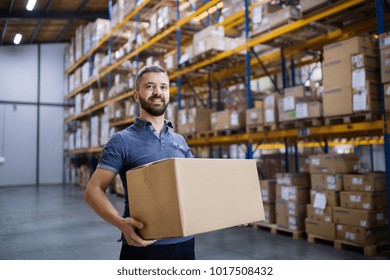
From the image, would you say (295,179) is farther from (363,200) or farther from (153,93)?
(153,93)

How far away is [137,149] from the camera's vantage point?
5.63 feet

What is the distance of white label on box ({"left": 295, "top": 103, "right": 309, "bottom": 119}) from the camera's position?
4.62m

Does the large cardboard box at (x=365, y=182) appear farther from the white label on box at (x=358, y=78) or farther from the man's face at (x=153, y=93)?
the man's face at (x=153, y=93)

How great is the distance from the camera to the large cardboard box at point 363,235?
405cm

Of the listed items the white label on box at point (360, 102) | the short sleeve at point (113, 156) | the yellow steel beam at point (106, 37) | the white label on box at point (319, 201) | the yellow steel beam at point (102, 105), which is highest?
the yellow steel beam at point (106, 37)

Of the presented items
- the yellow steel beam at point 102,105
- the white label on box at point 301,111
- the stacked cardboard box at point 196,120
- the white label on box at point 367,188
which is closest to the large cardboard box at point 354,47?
the white label on box at point 301,111

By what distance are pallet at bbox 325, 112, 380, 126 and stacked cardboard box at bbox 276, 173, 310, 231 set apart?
95cm

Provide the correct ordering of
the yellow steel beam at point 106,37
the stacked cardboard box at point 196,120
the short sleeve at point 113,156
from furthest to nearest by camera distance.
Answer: the yellow steel beam at point 106,37, the stacked cardboard box at point 196,120, the short sleeve at point 113,156

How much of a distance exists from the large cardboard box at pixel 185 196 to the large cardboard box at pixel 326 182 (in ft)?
10.4

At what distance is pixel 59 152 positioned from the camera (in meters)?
14.2

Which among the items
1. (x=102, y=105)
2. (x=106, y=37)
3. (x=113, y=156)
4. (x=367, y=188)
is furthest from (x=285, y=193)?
(x=102, y=105)

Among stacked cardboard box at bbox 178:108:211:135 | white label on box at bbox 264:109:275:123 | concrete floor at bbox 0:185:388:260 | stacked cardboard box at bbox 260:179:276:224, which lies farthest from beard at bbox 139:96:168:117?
stacked cardboard box at bbox 178:108:211:135

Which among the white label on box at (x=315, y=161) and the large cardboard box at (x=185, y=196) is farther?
the white label on box at (x=315, y=161)
